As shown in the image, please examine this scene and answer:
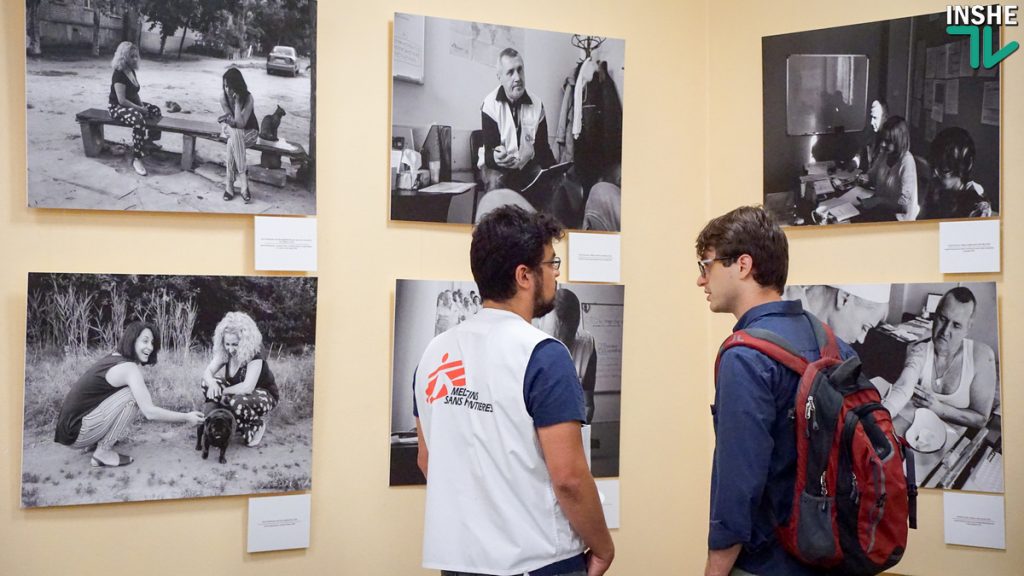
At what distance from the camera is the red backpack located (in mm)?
2207

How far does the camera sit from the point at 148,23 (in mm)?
3062

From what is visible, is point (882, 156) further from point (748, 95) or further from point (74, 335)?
point (74, 335)

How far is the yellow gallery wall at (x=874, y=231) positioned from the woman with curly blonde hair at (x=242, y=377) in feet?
6.38

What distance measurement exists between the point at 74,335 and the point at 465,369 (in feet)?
4.87

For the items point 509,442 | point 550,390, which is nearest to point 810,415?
point 550,390

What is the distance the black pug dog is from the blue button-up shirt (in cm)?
177

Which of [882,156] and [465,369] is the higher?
[882,156]

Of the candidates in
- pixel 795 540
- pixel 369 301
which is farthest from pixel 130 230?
pixel 795 540

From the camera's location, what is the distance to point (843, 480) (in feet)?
7.34

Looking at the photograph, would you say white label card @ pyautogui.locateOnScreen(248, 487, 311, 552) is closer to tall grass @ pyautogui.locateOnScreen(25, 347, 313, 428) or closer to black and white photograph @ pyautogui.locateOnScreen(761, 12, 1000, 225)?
tall grass @ pyautogui.locateOnScreen(25, 347, 313, 428)

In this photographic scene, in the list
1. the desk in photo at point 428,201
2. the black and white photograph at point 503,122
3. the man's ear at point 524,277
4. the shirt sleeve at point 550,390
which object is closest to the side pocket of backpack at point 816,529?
the shirt sleeve at point 550,390

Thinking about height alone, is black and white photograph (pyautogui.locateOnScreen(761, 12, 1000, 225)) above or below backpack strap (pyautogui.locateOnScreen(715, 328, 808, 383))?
above

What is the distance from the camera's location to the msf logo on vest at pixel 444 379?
7.96 ft

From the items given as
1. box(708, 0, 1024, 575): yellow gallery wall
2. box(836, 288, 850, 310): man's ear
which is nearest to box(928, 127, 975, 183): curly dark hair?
box(708, 0, 1024, 575): yellow gallery wall
